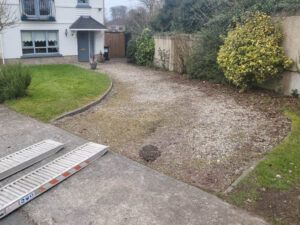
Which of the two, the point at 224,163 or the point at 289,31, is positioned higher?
the point at 289,31

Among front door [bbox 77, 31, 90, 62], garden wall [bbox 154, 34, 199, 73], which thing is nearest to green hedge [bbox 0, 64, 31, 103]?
garden wall [bbox 154, 34, 199, 73]

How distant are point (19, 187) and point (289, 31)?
8.72 meters

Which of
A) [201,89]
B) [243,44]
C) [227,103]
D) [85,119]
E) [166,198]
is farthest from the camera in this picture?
[201,89]

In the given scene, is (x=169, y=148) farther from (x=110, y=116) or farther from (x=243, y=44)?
(x=243, y=44)

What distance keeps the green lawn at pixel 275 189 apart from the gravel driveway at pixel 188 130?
11.8 inches

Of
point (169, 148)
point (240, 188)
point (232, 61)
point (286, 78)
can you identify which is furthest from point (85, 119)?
point (286, 78)

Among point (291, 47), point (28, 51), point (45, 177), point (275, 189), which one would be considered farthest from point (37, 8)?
point (275, 189)

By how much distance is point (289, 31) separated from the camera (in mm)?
→ 8617

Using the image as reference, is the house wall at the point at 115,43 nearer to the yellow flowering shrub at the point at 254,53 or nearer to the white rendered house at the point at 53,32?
the white rendered house at the point at 53,32

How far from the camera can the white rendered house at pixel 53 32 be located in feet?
52.8

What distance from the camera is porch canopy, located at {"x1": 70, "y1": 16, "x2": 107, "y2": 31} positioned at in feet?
58.5

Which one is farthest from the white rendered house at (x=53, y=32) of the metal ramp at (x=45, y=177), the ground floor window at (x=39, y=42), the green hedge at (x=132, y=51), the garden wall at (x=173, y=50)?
the metal ramp at (x=45, y=177)

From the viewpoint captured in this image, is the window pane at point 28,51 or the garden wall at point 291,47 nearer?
the garden wall at point 291,47

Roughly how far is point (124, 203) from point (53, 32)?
1654 cm
